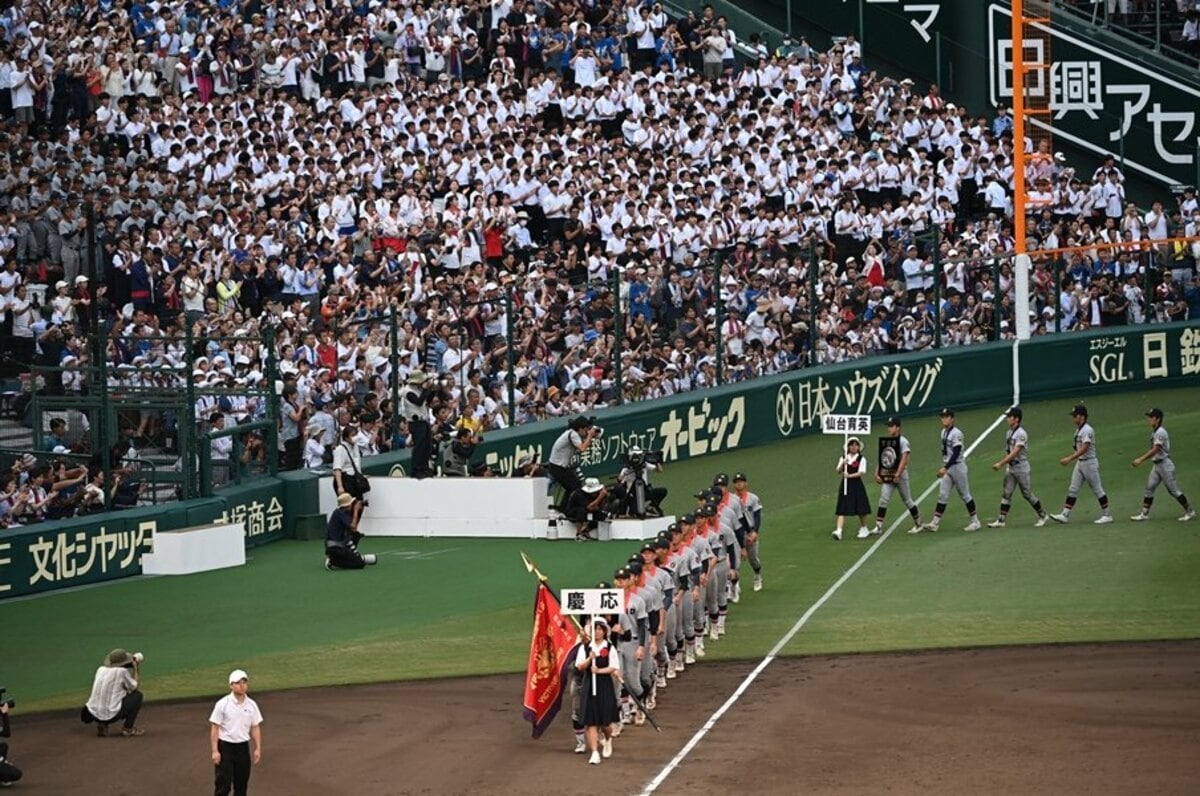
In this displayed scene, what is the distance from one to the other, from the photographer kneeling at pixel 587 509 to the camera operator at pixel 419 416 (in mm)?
2105

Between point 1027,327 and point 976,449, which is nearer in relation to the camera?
point 976,449

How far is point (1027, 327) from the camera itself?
36.6 m

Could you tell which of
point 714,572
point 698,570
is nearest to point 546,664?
point 698,570

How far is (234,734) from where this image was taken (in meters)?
18.1

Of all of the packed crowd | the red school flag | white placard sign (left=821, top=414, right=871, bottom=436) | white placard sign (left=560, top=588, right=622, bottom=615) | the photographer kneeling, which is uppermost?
the packed crowd

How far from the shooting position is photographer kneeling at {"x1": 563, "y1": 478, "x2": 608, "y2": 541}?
29.2 meters

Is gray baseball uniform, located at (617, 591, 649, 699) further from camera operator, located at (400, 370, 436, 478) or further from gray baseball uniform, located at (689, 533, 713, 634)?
camera operator, located at (400, 370, 436, 478)

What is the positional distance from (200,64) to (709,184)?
8486 mm

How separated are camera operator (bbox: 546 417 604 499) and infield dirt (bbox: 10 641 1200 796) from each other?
6.68 m

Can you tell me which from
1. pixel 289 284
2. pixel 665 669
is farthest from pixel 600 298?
pixel 665 669

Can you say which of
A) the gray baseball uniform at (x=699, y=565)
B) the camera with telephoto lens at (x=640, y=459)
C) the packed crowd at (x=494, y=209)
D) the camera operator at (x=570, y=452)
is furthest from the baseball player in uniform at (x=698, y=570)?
Answer: the packed crowd at (x=494, y=209)

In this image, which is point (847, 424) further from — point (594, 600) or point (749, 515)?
point (594, 600)

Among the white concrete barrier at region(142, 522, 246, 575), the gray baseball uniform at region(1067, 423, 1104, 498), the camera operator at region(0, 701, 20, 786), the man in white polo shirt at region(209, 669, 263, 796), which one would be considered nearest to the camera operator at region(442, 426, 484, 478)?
the white concrete barrier at region(142, 522, 246, 575)

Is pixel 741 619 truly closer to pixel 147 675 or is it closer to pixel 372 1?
pixel 147 675
